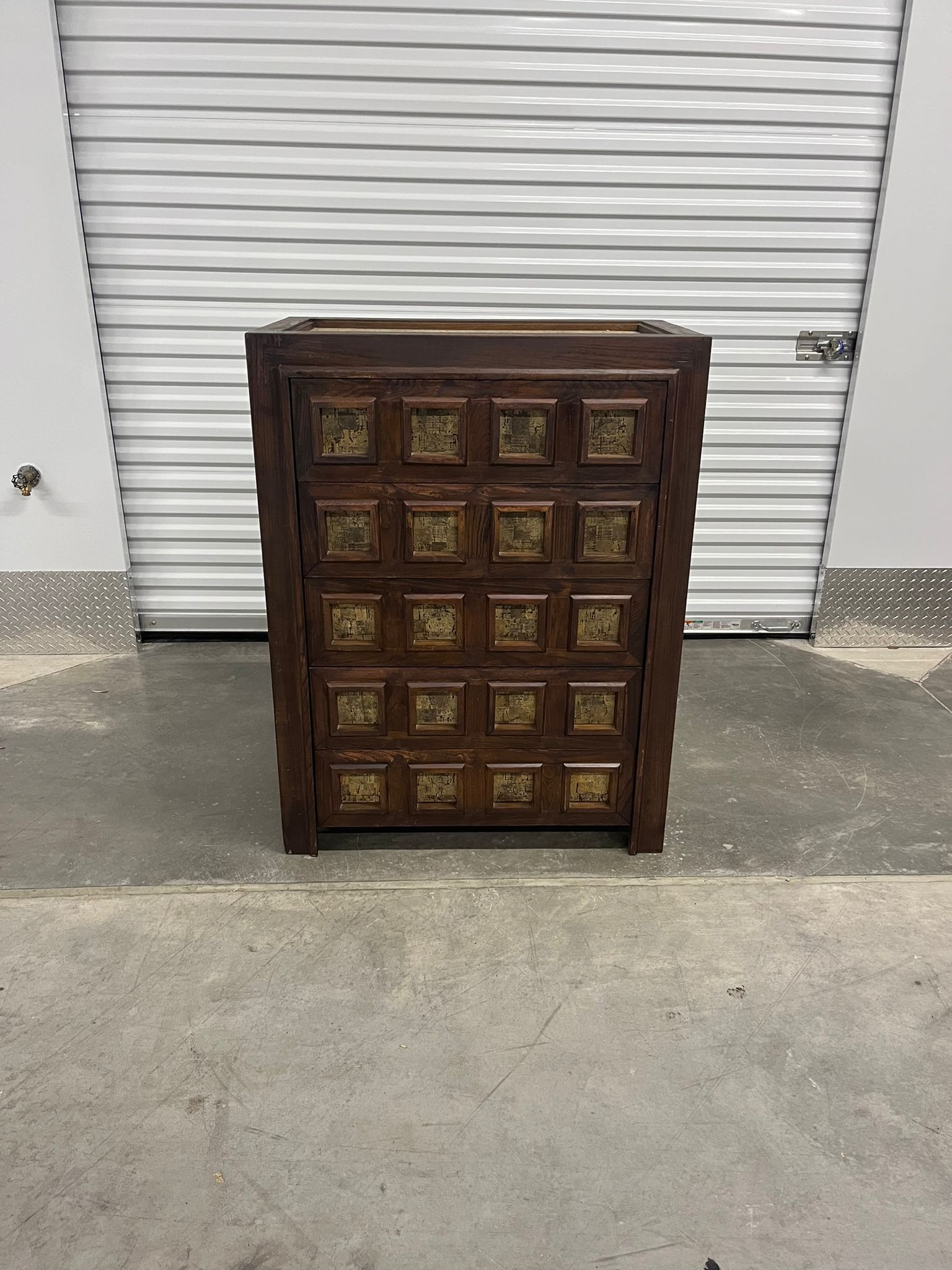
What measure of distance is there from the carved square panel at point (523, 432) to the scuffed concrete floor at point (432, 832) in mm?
1325

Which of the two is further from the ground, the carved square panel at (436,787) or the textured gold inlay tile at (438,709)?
the textured gold inlay tile at (438,709)

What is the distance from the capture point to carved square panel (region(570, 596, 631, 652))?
110 inches

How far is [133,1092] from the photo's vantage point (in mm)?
2096

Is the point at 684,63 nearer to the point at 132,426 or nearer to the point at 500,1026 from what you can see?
the point at 132,426

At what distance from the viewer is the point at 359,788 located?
2.99 meters

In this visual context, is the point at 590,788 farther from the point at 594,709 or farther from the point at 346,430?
the point at 346,430

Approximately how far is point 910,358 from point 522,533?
9.62 ft

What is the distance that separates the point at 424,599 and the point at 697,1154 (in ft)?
5.34

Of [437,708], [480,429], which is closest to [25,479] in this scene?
[437,708]

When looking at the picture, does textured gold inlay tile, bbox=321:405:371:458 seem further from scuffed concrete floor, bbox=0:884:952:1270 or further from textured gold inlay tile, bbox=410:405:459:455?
scuffed concrete floor, bbox=0:884:952:1270

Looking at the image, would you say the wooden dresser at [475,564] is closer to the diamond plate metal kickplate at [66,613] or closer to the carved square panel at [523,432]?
the carved square panel at [523,432]

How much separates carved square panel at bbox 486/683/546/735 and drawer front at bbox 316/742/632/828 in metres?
0.08

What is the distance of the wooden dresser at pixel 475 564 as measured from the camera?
256 centimetres

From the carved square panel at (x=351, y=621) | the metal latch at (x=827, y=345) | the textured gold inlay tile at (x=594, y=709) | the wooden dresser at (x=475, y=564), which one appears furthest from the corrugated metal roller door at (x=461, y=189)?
the textured gold inlay tile at (x=594, y=709)
